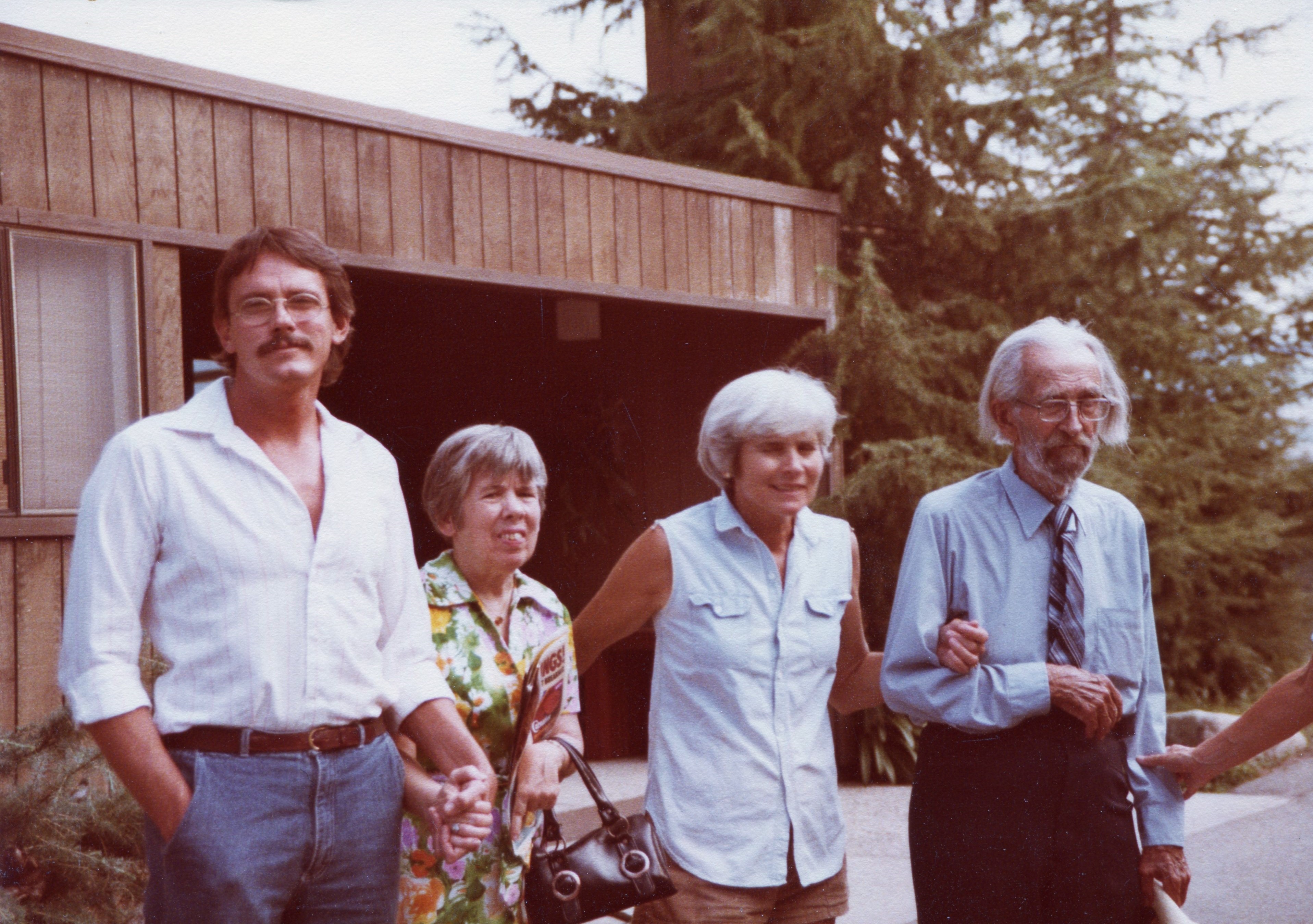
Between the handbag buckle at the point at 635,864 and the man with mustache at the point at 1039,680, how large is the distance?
0.52 meters

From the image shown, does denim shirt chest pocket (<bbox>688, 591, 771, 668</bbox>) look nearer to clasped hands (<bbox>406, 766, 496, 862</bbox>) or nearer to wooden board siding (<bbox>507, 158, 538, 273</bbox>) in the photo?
clasped hands (<bbox>406, 766, 496, 862</bbox>)

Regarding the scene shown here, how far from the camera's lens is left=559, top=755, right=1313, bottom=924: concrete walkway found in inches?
201

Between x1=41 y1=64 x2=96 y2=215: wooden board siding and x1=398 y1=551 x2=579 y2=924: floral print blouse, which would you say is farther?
x1=41 y1=64 x2=96 y2=215: wooden board siding

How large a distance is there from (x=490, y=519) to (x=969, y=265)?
5900 millimetres

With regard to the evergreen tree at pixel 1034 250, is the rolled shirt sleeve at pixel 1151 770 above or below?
below

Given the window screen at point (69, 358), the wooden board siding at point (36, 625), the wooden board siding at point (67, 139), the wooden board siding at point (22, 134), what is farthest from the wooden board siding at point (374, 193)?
the wooden board siding at point (36, 625)

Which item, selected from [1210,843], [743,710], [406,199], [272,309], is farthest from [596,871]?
[1210,843]

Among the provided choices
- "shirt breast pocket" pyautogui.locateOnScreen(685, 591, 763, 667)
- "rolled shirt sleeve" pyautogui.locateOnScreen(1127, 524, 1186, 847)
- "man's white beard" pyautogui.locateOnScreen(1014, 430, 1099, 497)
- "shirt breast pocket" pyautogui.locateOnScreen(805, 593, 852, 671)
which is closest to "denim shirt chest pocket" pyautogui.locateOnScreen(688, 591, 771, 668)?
"shirt breast pocket" pyautogui.locateOnScreen(685, 591, 763, 667)

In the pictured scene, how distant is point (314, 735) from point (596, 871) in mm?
701

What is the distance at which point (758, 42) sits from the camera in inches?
305

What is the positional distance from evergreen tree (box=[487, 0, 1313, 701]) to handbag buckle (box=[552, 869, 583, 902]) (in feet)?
15.2

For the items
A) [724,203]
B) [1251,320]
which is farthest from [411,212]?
[1251,320]

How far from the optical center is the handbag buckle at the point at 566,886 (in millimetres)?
2393

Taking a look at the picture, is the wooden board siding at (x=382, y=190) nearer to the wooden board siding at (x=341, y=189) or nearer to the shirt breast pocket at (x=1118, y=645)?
the wooden board siding at (x=341, y=189)
